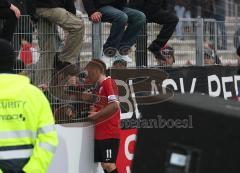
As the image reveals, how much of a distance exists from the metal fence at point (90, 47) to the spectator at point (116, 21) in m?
0.13

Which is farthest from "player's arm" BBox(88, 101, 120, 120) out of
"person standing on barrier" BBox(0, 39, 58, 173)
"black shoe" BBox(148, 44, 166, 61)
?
"person standing on barrier" BBox(0, 39, 58, 173)

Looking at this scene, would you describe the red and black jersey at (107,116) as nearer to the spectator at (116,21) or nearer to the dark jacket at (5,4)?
the spectator at (116,21)

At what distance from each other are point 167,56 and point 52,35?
6.88ft

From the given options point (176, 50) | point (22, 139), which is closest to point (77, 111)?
point (176, 50)

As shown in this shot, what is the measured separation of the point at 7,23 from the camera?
710cm

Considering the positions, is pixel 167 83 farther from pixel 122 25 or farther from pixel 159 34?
pixel 122 25

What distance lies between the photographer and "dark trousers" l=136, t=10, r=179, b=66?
8.79m

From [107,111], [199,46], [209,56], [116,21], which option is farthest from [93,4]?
[209,56]

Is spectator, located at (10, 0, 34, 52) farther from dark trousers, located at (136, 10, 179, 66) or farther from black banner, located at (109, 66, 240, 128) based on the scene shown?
dark trousers, located at (136, 10, 179, 66)

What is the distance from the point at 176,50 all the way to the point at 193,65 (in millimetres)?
347

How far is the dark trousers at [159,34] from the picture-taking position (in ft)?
28.8

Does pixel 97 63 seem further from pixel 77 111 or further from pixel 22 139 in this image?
pixel 22 139

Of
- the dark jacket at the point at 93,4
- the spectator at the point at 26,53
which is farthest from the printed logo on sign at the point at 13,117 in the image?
the dark jacket at the point at 93,4

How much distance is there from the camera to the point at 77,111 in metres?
8.07
